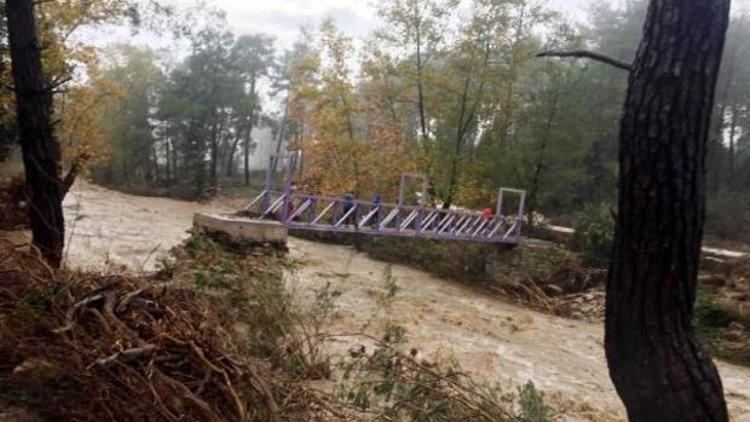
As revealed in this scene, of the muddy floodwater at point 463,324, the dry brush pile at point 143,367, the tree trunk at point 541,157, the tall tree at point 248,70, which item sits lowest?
the muddy floodwater at point 463,324

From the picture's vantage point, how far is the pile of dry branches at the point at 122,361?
2.16 meters

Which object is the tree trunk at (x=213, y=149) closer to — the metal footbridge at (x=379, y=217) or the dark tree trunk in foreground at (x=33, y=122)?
the metal footbridge at (x=379, y=217)

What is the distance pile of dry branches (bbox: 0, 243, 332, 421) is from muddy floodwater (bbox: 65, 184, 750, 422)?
3.65 ft

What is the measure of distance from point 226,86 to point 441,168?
17241 millimetres

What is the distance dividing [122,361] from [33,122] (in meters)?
3.50

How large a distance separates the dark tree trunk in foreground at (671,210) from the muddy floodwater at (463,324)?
249cm

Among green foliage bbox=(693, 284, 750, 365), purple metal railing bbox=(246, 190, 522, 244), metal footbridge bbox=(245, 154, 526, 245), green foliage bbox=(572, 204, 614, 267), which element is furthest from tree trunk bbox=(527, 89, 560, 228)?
green foliage bbox=(693, 284, 750, 365)

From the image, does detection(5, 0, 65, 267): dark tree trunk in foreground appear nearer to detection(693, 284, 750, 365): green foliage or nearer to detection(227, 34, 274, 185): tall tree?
detection(693, 284, 750, 365): green foliage

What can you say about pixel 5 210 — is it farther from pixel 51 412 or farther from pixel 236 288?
pixel 51 412

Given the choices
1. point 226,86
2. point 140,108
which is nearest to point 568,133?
point 226,86

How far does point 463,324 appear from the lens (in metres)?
8.62

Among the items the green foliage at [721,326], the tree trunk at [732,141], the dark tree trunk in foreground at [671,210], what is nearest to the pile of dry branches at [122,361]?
the dark tree trunk in foreground at [671,210]

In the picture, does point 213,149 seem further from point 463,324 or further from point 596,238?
point 463,324

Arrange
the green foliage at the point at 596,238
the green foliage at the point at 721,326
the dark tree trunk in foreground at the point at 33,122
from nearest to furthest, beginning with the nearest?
1. the dark tree trunk in foreground at the point at 33,122
2. the green foliage at the point at 721,326
3. the green foliage at the point at 596,238
